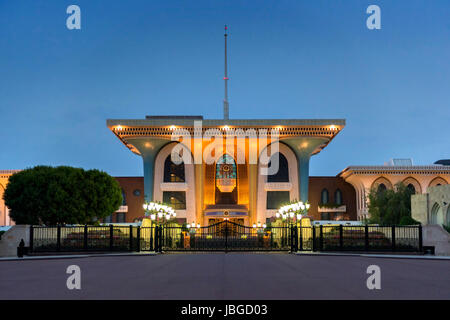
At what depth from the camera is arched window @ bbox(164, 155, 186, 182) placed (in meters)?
67.9

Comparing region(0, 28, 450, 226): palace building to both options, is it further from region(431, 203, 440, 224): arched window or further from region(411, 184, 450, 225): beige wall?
region(431, 203, 440, 224): arched window

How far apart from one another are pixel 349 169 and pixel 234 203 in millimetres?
18053

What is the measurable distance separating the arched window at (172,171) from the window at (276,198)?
12798 mm

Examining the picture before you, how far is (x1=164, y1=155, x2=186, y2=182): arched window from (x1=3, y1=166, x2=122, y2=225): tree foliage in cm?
2474

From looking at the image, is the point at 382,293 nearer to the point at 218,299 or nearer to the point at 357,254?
the point at 218,299

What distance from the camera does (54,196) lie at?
39.5 meters

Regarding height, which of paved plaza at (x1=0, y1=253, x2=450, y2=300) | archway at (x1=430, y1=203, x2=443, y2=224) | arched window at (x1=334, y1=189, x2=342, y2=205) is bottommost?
paved plaza at (x1=0, y1=253, x2=450, y2=300)

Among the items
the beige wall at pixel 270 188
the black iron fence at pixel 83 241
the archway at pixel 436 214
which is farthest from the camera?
the beige wall at pixel 270 188

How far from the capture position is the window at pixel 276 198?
6719 cm

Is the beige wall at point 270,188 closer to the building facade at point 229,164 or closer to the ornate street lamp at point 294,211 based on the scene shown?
the building facade at point 229,164

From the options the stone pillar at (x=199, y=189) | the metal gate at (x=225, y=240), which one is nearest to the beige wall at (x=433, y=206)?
the metal gate at (x=225, y=240)

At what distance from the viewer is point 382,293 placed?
9906mm

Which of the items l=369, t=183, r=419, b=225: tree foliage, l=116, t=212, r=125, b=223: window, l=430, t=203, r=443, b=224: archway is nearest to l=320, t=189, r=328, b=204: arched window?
l=369, t=183, r=419, b=225: tree foliage
